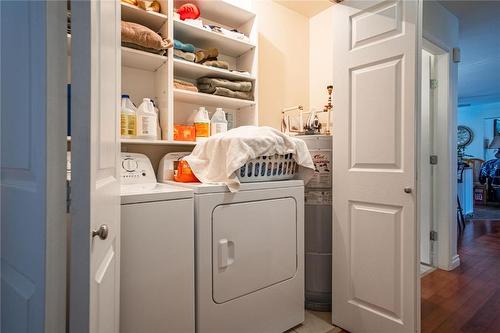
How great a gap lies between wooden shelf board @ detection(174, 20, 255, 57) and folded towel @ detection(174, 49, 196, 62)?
0.17 m

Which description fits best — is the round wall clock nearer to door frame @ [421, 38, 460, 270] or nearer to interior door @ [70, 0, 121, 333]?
door frame @ [421, 38, 460, 270]

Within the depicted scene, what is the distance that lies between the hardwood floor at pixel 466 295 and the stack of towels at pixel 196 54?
2.25 m

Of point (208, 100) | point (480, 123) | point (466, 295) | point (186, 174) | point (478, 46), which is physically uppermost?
point (478, 46)

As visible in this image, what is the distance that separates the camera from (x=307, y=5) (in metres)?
2.44

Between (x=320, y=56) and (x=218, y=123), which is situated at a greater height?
(x=320, y=56)

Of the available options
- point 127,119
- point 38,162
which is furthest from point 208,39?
point 38,162

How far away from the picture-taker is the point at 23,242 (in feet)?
2.13

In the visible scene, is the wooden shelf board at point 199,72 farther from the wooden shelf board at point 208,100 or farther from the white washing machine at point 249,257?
the white washing machine at point 249,257

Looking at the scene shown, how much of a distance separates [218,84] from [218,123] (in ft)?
0.90

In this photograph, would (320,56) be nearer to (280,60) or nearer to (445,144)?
(280,60)

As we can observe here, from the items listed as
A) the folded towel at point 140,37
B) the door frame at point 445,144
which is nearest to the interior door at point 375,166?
the folded towel at point 140,37

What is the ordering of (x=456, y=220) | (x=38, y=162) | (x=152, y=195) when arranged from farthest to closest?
1. (x=456, y=220)
2. (x=152, y=195)
3. (x=38, y=162)

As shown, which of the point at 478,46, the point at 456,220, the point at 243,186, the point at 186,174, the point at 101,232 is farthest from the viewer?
the point at 478,46

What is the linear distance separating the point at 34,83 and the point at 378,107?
158cm
